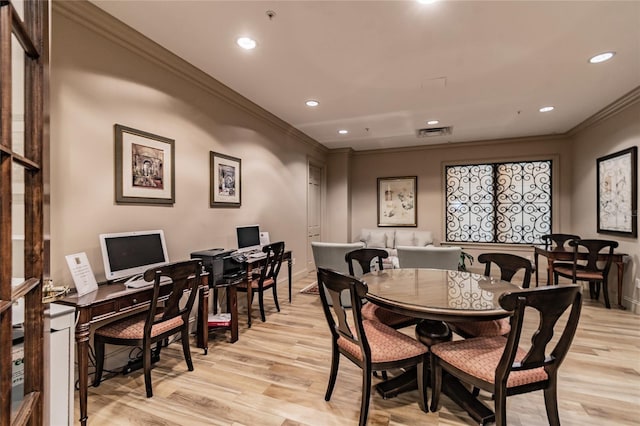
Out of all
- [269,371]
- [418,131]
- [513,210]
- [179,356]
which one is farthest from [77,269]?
[513,210]

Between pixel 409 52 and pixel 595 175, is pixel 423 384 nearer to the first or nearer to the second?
pixel 409 52

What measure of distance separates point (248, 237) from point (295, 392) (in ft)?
6.98

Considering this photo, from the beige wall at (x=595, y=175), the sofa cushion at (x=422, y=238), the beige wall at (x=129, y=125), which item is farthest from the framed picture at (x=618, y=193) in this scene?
the beige wall at (x=129, y=125)

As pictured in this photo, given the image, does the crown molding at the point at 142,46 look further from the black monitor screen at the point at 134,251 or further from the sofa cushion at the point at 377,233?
the sofa cushion at the point at 377,233

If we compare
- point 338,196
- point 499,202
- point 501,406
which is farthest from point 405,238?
point 501,406

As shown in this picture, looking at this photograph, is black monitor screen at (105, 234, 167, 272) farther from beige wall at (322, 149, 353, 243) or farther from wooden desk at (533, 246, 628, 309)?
wooden desk at (533, 246, 628, 309)

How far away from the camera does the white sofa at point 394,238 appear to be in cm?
633

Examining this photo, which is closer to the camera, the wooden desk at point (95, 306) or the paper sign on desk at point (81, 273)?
the wooden desk at point (95, 306)

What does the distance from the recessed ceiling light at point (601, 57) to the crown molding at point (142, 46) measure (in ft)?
12.4

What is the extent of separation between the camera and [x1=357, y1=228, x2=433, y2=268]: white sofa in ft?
20.8

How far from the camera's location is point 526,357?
62.4 inches

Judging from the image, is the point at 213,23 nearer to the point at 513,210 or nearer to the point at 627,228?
the point at 627,228

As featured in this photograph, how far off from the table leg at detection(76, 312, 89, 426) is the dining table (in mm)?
1781

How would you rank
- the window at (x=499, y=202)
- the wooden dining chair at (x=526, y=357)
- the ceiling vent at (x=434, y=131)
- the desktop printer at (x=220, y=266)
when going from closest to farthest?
1. the wooden dining chair at (x=526, y=357)
2. the desktop printer at (x=220, y=266)
3. the ceiling vent at (x=434, y=131)
4. the window at (x=499, y=202)
